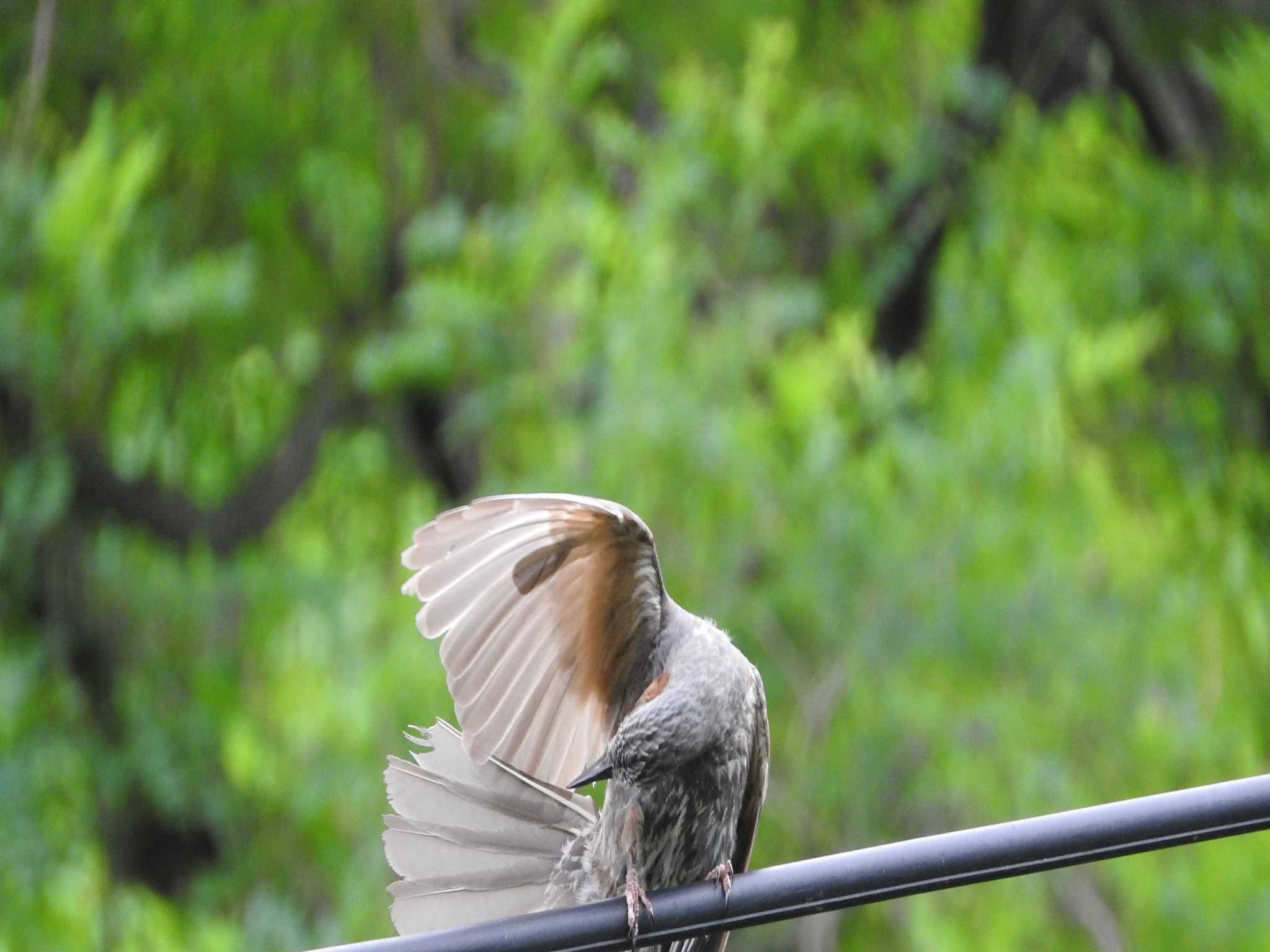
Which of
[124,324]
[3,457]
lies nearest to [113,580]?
[3,457]

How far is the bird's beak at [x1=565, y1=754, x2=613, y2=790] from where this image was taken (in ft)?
10.7

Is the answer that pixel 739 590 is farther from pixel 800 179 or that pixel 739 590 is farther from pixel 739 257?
pixel 800 179

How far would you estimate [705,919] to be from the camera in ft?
9.11

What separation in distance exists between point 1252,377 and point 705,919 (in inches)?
274

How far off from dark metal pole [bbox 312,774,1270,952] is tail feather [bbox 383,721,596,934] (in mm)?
746

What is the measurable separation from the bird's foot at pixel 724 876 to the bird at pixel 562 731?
88 millimetres

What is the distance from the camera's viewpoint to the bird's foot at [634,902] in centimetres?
286

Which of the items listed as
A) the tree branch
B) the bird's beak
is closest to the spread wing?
the bird's beak

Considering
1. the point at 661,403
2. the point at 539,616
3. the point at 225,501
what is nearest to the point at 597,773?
the point at 539,616

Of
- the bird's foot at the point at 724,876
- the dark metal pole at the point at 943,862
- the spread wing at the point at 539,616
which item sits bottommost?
the bird's foot at the point at 724,876

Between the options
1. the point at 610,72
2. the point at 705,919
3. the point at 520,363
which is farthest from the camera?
the point at 610,72

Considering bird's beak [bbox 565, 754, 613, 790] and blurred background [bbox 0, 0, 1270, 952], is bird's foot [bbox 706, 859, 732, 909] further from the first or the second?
blurred background [bbox 0, 0, 1270, 952]

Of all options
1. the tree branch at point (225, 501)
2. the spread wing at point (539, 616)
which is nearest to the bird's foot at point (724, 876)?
the spread wing at point (539, 616)

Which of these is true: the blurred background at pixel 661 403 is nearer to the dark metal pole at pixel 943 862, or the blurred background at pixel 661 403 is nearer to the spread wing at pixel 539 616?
the spread wing at pixel 539 616
